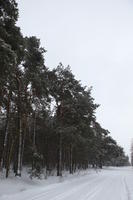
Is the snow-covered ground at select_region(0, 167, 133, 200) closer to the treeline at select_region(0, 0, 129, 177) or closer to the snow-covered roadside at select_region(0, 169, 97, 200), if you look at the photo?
the snow-covered roadside at select_region(0, 169, 97, 200)

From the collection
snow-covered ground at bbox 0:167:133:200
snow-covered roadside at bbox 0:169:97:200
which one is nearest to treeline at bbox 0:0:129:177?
snow-covered roadside at bbox 0:169:97:200

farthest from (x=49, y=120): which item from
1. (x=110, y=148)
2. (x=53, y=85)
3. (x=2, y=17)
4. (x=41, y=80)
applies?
(x=110, y=148)

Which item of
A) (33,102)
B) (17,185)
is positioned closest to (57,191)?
(17,185)

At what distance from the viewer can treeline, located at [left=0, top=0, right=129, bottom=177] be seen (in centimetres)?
1396

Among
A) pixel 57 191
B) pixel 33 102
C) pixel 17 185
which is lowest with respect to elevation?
pixel 57 191

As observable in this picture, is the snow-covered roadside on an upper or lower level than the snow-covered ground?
upper

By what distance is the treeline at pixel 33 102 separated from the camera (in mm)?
13961

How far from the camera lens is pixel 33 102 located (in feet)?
87.0

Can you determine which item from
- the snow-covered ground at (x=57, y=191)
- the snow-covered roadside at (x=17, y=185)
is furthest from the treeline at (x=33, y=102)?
the snow-covered ground at (x=57, y=191)

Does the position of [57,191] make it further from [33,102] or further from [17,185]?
[33,102]

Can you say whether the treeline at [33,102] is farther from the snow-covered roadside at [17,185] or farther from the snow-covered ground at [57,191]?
the snow-covered ground at [57,191]

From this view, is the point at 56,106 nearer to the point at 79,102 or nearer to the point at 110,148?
the point at 79,102

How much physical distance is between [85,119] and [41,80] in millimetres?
12660

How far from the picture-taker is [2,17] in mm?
13891
